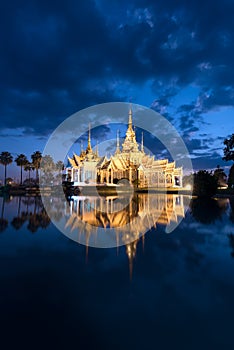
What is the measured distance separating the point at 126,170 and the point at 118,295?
4874 centimetres

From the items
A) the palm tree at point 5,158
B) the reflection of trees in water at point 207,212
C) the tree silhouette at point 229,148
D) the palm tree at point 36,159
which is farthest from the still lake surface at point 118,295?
the palm tree at point 5,158

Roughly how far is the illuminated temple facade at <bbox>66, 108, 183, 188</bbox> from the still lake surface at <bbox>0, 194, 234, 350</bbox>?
4328cm

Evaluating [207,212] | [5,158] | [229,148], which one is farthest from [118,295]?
[5,158]

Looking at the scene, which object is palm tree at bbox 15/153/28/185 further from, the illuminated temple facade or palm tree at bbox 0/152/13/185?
the illuminated temple facade

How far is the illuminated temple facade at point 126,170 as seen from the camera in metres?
52.1

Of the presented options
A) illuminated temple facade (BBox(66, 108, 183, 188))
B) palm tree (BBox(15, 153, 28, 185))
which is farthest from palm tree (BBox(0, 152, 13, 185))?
illuminated temple facade (BBox(66, 108, 183, 188))

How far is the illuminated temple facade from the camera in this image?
5206 centimetres

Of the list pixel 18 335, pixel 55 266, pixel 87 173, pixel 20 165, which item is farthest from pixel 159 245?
pixel 20 165

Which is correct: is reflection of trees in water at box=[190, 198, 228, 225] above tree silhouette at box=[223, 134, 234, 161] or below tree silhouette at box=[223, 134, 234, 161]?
below

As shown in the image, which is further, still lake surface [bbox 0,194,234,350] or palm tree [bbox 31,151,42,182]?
palm tree [bbox 31,151,42,182]

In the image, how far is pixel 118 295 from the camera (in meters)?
4.08

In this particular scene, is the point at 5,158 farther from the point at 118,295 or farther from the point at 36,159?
the point at 118,295

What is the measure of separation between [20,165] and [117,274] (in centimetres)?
5808

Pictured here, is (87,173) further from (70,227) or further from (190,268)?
(190,268)
